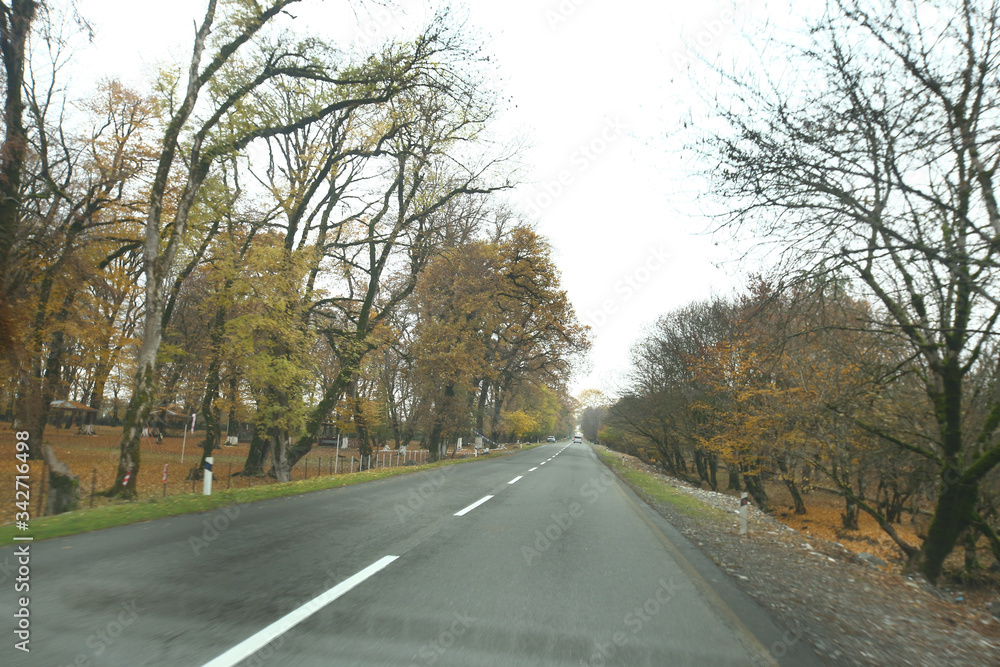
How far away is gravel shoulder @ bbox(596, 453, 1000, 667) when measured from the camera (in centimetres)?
439

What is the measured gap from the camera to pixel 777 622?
4.88 m

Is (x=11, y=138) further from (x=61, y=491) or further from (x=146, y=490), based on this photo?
(x=146, y=490)

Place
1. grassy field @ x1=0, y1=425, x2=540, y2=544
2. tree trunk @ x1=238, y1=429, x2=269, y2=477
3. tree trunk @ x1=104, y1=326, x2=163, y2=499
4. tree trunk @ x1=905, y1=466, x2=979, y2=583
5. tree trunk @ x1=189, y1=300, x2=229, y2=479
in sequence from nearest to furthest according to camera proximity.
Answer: grassy field @ x1=0, y1=425, x2=540, y2=544 < tree trunk @ x1=905, y1=466, x2=979, y2=583 < tree trunk @ x1=104, y1=326, x2=163, y2=499 < tree trunk @ x1=189, y1=300, x2=229, y2=479 < tree trunk @ x1=238, y1=429, x2=269, y2=477

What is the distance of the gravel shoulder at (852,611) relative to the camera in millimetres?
4395

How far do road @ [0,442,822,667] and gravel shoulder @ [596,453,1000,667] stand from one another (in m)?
0.37

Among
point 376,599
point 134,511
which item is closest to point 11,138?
point 134,511

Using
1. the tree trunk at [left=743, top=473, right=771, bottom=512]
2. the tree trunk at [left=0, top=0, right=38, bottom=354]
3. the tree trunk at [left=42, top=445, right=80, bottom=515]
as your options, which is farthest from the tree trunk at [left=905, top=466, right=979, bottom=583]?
the tree trunk at [left=0, top=0, right=38, bottom=354]

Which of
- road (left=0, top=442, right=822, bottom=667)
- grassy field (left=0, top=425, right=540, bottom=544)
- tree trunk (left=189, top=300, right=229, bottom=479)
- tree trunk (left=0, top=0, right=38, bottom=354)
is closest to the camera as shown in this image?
road (left=0, top=442, right=822, bottom=667)

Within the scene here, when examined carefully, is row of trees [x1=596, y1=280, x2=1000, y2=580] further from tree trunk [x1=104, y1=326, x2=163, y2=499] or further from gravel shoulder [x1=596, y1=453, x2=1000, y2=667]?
tree trunk [x1=104, y1=326, x2=163, y2=499]

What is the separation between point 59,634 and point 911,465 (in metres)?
14.4

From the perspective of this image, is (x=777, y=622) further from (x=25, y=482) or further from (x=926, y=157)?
(x=25, y=482)

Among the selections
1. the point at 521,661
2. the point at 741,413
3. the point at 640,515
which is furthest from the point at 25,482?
the point at 741,413

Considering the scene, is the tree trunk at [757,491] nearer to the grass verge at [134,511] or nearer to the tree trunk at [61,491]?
the grass verge at [134,511]

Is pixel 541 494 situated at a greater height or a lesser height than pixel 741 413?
lesser
